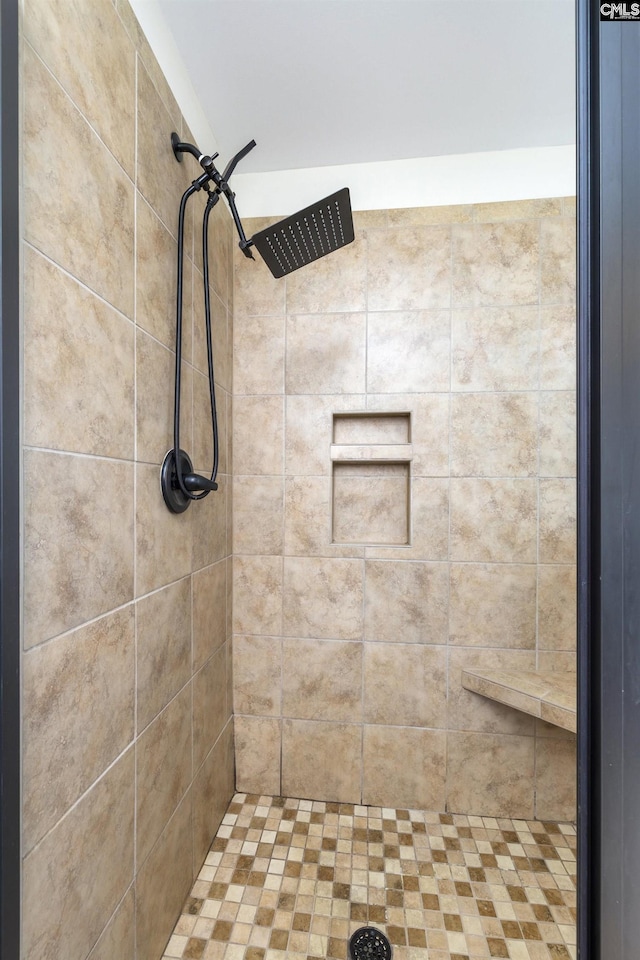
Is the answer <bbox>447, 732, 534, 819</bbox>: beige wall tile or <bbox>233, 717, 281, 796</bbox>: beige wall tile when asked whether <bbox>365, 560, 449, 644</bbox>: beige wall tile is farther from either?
<bbox>233, 717, 281, 796</bbox>: beige wall tile

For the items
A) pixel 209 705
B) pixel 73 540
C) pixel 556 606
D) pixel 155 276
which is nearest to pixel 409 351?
pixel 155 276

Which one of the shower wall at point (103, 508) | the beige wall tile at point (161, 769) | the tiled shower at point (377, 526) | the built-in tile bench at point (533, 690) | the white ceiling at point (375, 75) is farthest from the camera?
the tiled shower at point (377, 526)

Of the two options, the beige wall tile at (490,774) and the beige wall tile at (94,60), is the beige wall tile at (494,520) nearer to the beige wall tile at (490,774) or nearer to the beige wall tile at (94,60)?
the beige wall tile at (490,774)

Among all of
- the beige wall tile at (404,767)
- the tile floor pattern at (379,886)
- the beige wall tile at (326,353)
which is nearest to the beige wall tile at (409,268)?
the beige wall tile at (326,353)

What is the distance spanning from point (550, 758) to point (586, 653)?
148cm

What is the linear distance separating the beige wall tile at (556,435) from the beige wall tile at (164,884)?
5.08 feet

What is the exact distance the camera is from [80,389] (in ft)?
2.46

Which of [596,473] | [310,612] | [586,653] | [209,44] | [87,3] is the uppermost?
[209,44]

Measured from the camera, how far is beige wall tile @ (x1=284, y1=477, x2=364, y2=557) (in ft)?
5.24

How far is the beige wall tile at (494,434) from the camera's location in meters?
1.51

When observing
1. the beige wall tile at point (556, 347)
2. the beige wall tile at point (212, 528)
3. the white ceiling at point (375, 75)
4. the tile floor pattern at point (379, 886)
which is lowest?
the tile floor pattern at point (379, 886)

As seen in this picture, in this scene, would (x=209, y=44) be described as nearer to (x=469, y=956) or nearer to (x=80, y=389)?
(x=80, y=389)

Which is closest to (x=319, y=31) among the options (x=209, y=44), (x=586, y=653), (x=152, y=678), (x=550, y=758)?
(x=209, y=44)

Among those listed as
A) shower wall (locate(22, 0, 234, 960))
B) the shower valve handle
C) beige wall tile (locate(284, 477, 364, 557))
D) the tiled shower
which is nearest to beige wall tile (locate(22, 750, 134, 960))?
shower wall (locate(22, 0, 234, 960))
